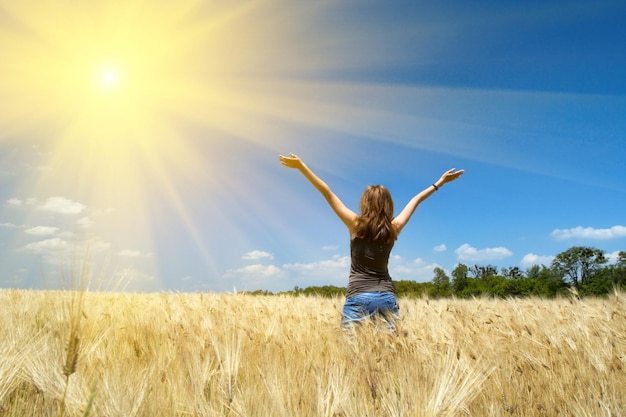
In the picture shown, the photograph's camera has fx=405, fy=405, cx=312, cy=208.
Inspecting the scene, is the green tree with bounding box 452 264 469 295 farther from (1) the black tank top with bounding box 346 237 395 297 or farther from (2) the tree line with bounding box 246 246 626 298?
(1) the black tank top with bounding box 346 237 395 297

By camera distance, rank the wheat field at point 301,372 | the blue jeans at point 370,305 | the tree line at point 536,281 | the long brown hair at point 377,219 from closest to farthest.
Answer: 1. the wheat field at point 301,372
2. the blue jeans at point 370,305
3. the long brown hair at point 377,219
4. the tree line at point 536,281

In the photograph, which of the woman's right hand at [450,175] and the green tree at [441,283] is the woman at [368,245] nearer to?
the woman's right hand at [450,175]

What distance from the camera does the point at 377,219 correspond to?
14.4ft

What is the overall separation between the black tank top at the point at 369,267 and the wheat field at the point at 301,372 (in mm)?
622

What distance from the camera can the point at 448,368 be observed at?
1.77 metres

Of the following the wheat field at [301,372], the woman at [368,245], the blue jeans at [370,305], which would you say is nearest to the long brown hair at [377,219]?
the woman at [368,245]

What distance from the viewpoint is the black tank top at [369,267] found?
442 cm

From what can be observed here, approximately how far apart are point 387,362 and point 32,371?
2.00 meters

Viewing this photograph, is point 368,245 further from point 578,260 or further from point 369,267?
point 578,260

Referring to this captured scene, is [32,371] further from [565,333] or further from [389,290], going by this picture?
[565,333]

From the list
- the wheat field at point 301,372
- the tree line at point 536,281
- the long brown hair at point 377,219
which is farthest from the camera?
the tree line at point 536,281

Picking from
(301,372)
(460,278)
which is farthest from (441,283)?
(301,372)

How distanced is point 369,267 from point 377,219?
1.77 feet

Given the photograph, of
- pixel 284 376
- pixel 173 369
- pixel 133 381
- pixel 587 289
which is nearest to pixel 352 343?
pixel 284 376
